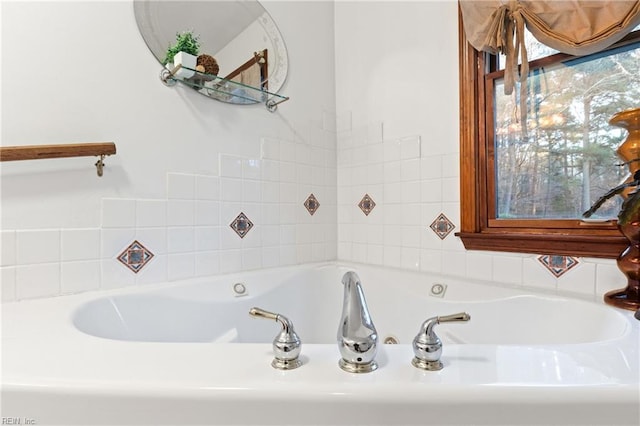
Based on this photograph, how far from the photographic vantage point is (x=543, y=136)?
1.22m

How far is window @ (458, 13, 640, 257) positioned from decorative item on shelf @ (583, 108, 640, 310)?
5.5 inches

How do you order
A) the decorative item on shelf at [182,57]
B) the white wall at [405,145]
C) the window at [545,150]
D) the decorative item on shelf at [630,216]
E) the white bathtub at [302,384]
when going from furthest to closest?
the white wall at [405,145]
the decorative item on shelf at [182,57]
the window at [545,150]
the decorative item on shelf at [630,216]
the white bathtub at [302,384]

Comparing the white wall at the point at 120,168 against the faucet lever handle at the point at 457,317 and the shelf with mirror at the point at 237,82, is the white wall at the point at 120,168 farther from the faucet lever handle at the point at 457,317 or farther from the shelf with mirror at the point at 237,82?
the faucet lever handle at the point at 457,317

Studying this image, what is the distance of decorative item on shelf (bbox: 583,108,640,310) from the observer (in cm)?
86

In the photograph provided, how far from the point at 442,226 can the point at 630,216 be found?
0.63 m

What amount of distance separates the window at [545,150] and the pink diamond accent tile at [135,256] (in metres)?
1.28

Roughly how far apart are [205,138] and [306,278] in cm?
80

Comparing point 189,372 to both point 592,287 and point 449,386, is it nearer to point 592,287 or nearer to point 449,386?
point 449,386

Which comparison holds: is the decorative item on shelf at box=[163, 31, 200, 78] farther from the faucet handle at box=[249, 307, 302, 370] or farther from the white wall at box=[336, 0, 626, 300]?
the faucet handle at box=[249, 307, 302, 370]

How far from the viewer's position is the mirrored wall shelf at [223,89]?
1234mm

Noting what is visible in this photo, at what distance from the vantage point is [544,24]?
108 centimetres

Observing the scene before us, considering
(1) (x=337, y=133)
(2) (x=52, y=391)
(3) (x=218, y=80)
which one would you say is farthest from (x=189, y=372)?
(1) (x=337, y=133)

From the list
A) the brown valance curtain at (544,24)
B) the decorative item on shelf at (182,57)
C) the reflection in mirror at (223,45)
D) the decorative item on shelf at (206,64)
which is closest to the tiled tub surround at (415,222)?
the brown valance curtain at (544,24)

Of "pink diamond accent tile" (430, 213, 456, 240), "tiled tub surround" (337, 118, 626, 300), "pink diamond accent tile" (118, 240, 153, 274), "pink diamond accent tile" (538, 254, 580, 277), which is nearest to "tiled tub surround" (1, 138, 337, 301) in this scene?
"pink diamond accent tile" (118, 240, 153, 274)
